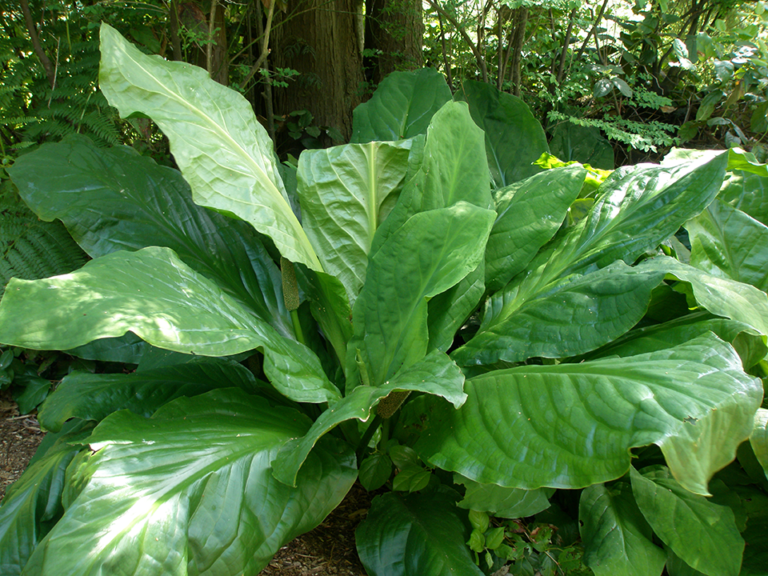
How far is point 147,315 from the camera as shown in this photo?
84 centimetres

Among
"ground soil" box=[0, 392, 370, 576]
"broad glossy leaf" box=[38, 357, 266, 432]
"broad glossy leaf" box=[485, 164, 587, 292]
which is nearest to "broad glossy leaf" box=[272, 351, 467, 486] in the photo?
"ground soil" box=[0, 392, 370, 576]

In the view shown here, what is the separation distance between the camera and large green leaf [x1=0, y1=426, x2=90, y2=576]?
1.07 meters

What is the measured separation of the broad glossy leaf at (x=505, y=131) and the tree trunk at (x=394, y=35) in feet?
1.99

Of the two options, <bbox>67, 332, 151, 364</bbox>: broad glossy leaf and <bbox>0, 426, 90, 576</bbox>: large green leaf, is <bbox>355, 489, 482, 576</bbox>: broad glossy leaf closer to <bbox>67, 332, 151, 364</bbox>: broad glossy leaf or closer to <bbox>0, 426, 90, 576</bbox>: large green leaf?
<bbox>0, 426, 90, 576</bbox>: large green leaf

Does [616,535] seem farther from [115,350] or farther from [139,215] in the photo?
[139,215]

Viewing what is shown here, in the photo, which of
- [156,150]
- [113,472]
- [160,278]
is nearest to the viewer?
[113,472]

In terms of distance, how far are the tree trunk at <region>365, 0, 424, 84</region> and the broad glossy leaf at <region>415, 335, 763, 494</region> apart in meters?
2.03

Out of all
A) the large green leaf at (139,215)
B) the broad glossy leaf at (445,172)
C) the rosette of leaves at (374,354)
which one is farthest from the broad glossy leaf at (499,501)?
the large green leaf at (139,215)

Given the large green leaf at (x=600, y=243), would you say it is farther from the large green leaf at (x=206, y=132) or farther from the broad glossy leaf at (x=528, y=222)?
the large green leaf at (x=206, y=132)

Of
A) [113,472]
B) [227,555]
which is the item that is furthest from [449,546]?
[113,472]

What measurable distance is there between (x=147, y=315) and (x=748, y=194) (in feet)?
6.01

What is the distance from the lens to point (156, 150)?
2.07 metres

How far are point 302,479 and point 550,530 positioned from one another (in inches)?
24.8

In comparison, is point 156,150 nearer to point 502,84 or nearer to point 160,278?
point 160,278
